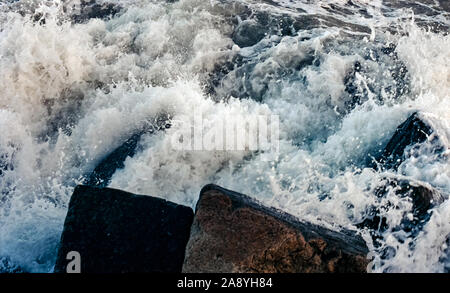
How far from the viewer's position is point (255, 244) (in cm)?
295

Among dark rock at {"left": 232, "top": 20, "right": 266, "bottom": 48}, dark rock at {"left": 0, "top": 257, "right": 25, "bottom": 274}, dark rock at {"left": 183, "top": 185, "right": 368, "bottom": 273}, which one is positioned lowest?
dark rock at {"left": 0, "top": 257, "right": 25, "bottom": 274}

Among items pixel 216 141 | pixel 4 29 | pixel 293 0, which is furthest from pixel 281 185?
pixel 293 0

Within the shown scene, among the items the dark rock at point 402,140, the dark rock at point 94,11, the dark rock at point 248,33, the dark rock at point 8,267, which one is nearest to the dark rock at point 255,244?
the dark rock at point 402,140

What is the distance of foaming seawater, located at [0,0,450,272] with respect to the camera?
172 inches

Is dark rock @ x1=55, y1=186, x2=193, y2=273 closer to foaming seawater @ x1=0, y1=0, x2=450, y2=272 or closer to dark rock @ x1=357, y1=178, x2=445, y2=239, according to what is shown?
foaming seawater @ x1=0, y1=0, x2=450, y2=272

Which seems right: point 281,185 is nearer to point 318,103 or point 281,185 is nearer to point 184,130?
point 184,130

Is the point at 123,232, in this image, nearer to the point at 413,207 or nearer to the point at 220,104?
the point at 413,207

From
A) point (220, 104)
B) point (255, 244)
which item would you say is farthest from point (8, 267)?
point (220, 104)

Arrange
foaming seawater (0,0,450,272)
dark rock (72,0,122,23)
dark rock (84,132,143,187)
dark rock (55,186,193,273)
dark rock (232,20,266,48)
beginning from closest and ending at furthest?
dark rock (55,186,193,273)
foaming seawater (0,0,450,272)
dark rock (84,132,143,187)
dark rock (232,20,266,48)
dark rock (72,0,122,23)

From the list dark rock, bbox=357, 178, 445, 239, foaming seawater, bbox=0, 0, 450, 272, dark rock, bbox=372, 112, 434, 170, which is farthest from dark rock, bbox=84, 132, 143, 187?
dark rock, bbox=372, 112, 434, 170

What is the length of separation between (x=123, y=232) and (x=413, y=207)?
9.17 ft

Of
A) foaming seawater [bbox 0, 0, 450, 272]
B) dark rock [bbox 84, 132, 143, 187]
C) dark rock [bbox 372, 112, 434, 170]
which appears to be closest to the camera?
foaming seawater [bbox 0, 0, 450, 272]

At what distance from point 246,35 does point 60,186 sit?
17.5 ft

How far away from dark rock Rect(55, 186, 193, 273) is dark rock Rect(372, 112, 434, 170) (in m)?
2.66
